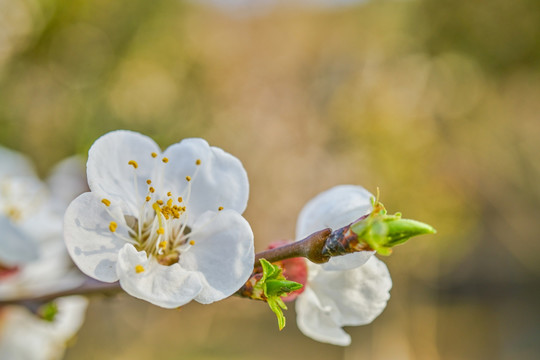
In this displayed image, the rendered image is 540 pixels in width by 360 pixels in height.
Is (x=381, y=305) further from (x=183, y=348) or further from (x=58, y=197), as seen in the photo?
(x=183, y=348)

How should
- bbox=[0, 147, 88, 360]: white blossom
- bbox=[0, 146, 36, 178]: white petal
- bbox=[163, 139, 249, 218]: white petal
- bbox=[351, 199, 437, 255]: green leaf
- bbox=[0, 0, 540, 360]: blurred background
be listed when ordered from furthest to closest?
1. bbox=[0, 0, 540, 360]: blurred background
2. bbox=[0, 146, 36, 178]: white petal
3. bbox=[0, 147, 88, 360]: white blossom
4. bbox=[163, 139, 249, 218]: white petal
5. bbox=[351, 199, 437, 255]: green leaf

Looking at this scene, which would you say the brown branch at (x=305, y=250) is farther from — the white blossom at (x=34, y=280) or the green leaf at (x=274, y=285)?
the white blossom at (x=34, y=280)

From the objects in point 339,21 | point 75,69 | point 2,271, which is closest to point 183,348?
point 75,69

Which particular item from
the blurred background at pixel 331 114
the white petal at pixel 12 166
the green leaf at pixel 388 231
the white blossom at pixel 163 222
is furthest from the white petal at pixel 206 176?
the blurred background at pixel 331 114

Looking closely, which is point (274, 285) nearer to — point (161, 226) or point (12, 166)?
point (161, 226)

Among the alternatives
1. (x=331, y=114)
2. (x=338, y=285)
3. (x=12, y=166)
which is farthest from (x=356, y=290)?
(x=331, y=114)

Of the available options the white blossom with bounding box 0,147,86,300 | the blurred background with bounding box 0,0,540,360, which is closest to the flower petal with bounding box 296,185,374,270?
the white blossom with bounding box 0,147,86,300

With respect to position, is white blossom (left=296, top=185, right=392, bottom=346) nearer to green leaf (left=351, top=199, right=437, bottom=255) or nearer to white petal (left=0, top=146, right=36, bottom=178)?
green leaf (left=351, top=199, right=437, bottom=255)

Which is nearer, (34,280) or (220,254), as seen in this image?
(220,254)
